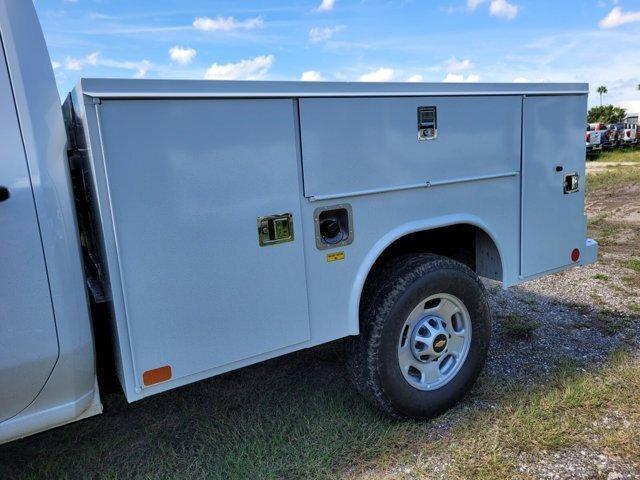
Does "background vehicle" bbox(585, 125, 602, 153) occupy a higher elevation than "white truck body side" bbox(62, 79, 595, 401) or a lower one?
lower

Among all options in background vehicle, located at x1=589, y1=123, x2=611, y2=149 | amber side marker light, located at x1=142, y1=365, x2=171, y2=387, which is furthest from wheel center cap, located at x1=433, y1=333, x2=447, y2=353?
background vehicle, located at x1=589, y1=123, x2=611, y2=149

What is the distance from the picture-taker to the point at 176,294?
2.28m

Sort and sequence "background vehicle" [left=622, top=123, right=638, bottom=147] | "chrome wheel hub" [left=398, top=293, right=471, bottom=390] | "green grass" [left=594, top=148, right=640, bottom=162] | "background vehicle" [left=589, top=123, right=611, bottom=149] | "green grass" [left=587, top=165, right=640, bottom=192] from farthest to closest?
"background vehicle" [left=622, top=123, right=638, bottom=147], "background vehicle" [left=589, top=123, right=611, bottom=149], "green grass" [left=594, top=148, right=640, bottom=162], "green grass" [left=587, top=165, right=640, bottom=192], "chrome wheel hub" [left=398, top=293, right=471, bottom=390]

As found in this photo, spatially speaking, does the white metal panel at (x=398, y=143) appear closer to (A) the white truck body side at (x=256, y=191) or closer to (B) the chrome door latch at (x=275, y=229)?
(A) the white truck body side at (x=256, y=191)

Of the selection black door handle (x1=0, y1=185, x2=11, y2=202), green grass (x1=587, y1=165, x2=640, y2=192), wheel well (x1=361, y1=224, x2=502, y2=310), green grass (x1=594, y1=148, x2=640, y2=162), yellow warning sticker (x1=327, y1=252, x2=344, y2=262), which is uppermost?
black door handle (x1=0, y1=185, x2=11, y2=202)

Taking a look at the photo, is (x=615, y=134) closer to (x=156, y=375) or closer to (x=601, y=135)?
(x=601, y=135)

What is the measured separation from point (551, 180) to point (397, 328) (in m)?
1.49

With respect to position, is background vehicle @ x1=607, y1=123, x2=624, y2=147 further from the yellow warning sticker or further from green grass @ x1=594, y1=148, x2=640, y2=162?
the yellow warning sticker

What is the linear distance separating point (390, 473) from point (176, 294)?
1375mm

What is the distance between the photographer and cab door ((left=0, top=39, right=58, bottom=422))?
76.4 inches

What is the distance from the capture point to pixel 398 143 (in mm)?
2809

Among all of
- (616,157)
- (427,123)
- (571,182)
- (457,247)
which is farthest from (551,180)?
(616,157)

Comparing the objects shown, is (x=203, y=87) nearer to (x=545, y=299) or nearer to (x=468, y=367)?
(x=468, y=367)

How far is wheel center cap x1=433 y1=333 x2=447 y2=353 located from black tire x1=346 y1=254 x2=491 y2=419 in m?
0.21
